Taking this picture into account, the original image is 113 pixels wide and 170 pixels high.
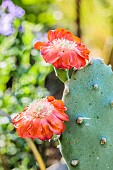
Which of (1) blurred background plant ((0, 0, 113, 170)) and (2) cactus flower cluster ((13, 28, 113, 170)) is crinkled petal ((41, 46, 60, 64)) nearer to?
(2) cactus flower cluster ((13, 28, 113, 170))

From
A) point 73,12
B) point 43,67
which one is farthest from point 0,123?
point 73,12

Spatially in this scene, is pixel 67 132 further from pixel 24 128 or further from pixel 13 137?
pixel 13 137

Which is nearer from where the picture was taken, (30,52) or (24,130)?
(24,130)

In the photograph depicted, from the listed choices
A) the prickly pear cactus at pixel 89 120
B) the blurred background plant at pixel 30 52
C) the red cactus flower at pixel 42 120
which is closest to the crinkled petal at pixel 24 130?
the red cactus flower at pixel 42 120

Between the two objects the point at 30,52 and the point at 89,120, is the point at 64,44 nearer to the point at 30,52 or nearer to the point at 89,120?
the point at 89,120

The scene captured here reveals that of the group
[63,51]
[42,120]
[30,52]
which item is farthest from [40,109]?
[30,52]

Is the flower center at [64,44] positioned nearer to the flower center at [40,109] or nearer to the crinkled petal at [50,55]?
the crinkled petal at [50,55]

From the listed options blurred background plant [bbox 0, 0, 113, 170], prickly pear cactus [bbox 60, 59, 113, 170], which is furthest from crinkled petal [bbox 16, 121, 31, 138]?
blurred background plant [bbox 0, 0, 113, 170]
